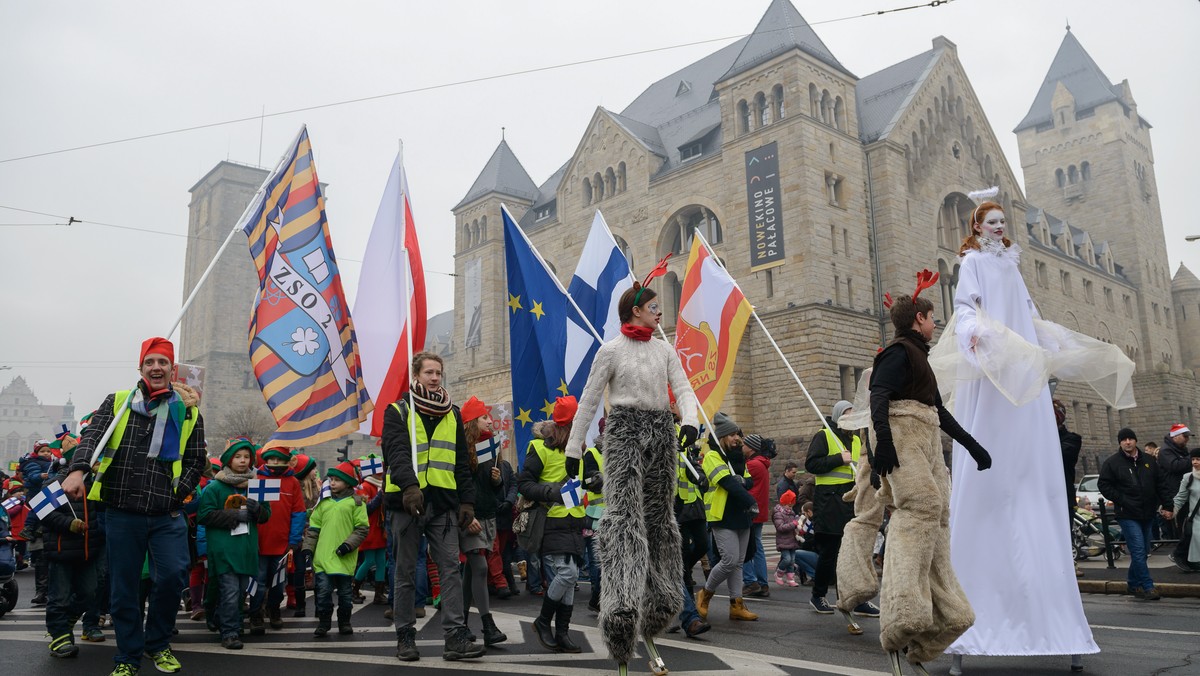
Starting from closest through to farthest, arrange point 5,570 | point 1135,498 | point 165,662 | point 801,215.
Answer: point 165,662, point 5,570, point 1135,498, point 801,215

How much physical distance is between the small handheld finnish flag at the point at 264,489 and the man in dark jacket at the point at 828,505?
194 inches

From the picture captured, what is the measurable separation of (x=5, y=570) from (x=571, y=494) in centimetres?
599

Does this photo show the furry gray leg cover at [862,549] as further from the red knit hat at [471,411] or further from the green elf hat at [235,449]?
the green elf hat at [235,449]

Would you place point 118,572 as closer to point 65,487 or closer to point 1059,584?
point 65,487

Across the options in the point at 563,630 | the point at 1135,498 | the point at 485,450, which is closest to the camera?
the point at 563,630

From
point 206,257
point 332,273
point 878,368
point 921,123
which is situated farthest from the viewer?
point 206,257

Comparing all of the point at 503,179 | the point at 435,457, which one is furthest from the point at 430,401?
the point at 503,179

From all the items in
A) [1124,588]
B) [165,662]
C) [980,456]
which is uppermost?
[980,456]

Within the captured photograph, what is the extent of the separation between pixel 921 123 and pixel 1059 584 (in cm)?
3346

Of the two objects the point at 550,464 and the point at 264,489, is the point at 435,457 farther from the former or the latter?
the point at 264,489

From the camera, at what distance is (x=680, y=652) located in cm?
592

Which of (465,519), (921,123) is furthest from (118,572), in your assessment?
(921,123)

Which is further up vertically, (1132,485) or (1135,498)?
(1132,485)

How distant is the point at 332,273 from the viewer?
8641mm
